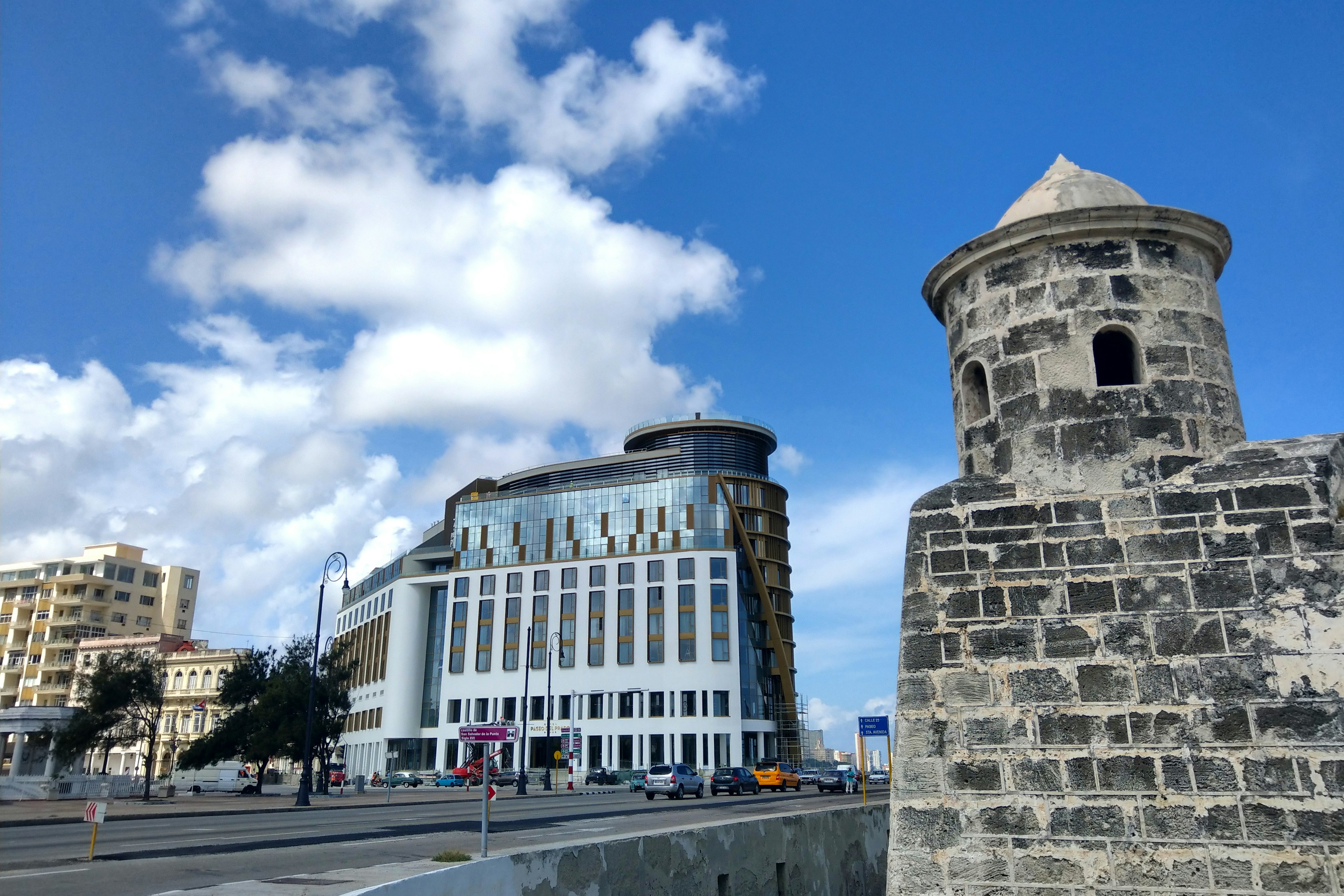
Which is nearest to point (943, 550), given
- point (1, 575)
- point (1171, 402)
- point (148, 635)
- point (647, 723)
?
point (1171, 402)

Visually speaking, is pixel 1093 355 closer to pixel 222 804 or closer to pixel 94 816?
pixel 94 816

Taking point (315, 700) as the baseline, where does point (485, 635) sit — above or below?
above

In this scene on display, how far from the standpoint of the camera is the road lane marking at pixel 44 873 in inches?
408

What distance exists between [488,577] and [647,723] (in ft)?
57.1

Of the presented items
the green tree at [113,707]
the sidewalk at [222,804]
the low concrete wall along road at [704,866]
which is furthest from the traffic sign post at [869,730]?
the green tree at [113,707]

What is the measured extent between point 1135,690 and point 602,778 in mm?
57793

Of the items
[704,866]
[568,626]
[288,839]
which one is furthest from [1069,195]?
[568,626]

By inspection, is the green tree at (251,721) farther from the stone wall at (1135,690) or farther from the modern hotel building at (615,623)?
A: the stone wall at (1135,690)

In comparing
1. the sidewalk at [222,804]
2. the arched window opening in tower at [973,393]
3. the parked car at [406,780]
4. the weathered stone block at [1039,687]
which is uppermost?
the arched window opening in tower at [973,393]

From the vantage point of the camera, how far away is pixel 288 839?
16141mm

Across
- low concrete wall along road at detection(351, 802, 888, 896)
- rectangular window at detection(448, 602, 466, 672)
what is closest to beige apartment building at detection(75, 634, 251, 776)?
rectangular window at detection(448, 602, 466, 672)

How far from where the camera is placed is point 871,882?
43.4 feet

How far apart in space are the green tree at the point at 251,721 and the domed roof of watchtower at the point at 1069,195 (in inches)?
1724

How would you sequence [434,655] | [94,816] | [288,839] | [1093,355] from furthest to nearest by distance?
[434,655] → [288,839] → [94,816] → [1093,355]
